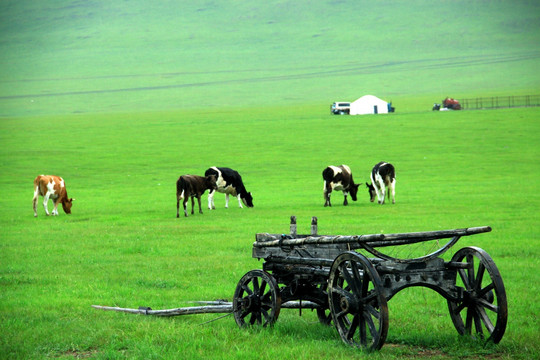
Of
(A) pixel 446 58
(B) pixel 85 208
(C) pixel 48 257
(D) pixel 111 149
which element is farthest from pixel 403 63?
(C) pixel 48 257

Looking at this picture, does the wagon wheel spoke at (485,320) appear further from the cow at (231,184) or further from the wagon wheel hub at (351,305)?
the cow at (231,184)

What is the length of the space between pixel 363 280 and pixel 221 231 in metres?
13.2

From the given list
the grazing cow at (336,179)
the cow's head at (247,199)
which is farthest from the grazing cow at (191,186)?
the grazing cow at (336,179)

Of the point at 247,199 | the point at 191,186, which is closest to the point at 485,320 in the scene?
the point at 191,186

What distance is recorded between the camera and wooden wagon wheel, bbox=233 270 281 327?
8.69 meters

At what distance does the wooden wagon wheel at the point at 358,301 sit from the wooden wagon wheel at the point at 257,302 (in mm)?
879

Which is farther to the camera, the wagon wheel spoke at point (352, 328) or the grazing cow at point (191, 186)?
the grazing cow at point (191, 186)

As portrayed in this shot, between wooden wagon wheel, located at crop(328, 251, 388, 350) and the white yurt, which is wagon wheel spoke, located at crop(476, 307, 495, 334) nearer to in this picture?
wooden wagon wheel, located at crop(328, 251, 388, 350)

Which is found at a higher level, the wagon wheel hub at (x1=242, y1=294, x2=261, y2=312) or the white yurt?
the white yurt

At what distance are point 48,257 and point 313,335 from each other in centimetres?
887

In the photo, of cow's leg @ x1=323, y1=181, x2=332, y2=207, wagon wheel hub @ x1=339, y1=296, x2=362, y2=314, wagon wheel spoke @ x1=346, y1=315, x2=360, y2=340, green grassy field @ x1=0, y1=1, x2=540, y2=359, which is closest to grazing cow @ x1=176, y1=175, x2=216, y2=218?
green grassy field @ x1=0, y1=1, x2=540, y2=359

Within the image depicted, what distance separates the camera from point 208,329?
29.9ft

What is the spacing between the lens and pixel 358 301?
7.64m

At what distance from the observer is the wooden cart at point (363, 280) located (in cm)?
762
